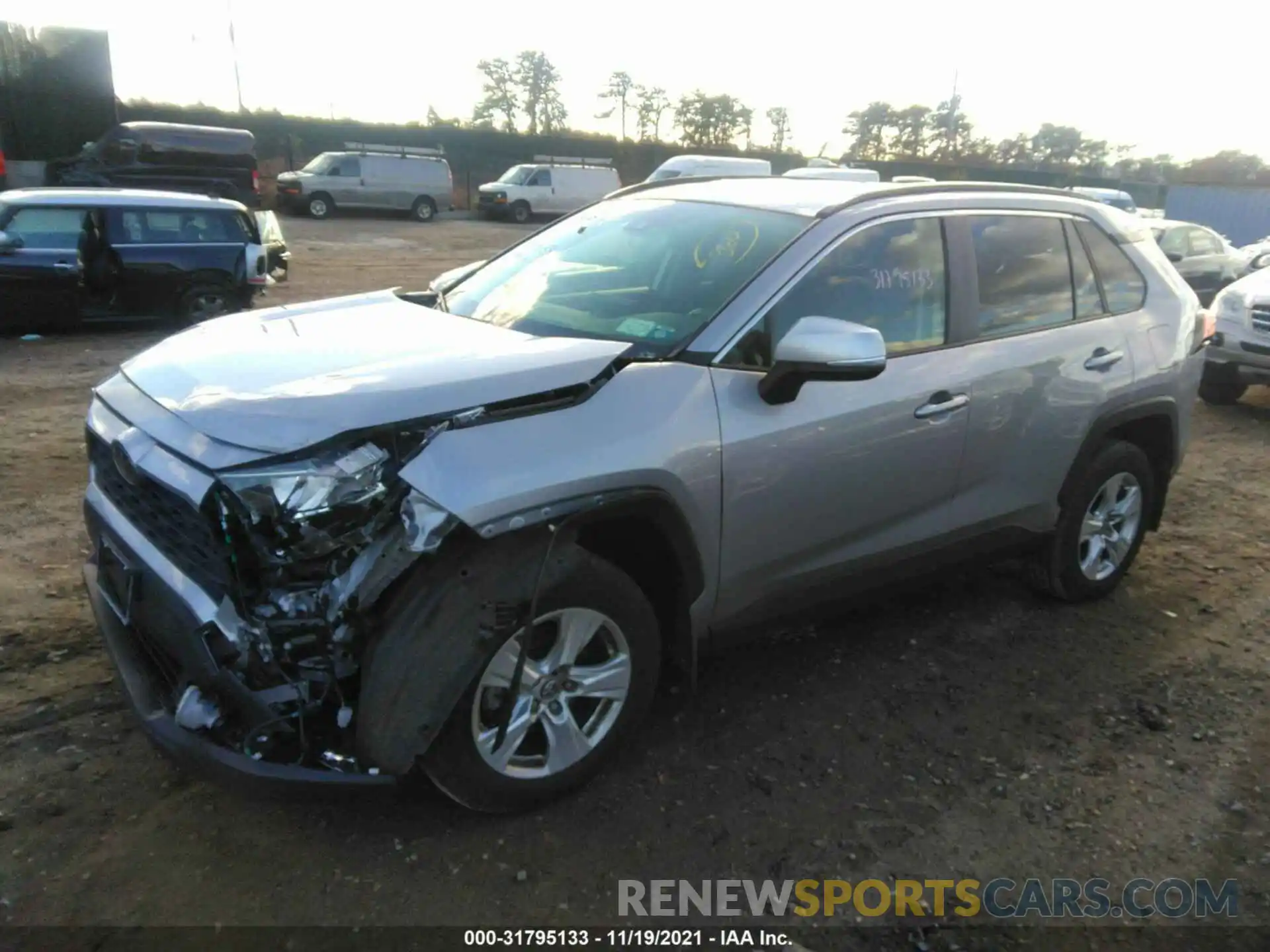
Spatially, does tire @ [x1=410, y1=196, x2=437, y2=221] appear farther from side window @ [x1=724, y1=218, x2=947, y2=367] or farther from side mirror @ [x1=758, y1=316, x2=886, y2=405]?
side mirror @ [x1=758, y1=316, x2=886, y2=405]

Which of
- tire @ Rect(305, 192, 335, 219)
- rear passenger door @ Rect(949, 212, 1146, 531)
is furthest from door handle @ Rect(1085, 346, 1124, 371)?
tire @ Rect(305, 192, 335, 219)

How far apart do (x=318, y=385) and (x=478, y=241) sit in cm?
2471

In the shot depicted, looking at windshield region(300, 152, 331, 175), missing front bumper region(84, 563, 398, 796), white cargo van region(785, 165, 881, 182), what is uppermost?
windshield region(300, 152, 331, 175)

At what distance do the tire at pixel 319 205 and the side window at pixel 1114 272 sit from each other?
28335mm

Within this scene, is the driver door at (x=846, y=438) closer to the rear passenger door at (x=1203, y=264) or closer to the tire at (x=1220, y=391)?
the tire at (x=1220, y=391)

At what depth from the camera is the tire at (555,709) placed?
2.59m

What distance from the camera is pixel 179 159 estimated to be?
19500mm

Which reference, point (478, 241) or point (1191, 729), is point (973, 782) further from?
point (478, 241)

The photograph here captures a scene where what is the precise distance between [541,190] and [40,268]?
23749 millimetres

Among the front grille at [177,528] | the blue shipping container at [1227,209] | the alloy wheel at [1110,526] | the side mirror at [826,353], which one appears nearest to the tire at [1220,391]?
the alloy wheel at [1110,526]

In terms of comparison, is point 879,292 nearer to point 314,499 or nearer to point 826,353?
point 826,353

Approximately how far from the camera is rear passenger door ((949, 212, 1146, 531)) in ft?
12.2

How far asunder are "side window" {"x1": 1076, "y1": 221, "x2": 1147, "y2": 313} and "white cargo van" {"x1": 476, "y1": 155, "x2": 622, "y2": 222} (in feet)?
93.9

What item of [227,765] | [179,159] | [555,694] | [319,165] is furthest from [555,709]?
[319,165]
